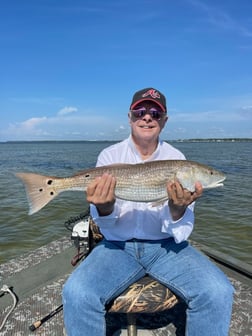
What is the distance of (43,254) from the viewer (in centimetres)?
596

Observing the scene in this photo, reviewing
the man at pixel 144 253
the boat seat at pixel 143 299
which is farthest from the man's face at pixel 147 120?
the boat seat at pixel 143 299

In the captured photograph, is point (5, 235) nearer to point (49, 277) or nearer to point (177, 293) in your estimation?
point (49, 277)

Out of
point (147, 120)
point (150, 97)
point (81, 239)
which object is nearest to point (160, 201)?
point (147, 120)

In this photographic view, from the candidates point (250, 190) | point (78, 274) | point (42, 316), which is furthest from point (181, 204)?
point (250, 190)

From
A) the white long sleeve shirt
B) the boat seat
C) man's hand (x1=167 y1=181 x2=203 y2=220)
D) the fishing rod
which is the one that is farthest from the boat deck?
man's hand (x1=167 y1=181 x2=203 y2=220)

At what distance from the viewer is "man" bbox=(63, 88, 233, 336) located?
3.12m

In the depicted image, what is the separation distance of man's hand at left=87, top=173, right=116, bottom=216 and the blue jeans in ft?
1.98

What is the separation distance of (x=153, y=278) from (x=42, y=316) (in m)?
1.64

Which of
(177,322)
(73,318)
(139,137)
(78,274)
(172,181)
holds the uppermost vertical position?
(139,137)

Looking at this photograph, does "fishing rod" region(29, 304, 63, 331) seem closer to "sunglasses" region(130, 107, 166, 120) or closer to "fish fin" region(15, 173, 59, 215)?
"fish fin" region(15, 173, 59, 215)

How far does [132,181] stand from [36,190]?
45.9 inches

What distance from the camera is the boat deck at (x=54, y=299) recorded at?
3953 mm

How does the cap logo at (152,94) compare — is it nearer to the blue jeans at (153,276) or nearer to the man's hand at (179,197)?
the man's hand at (179,197)

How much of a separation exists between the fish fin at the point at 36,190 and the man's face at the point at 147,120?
4.39ft
